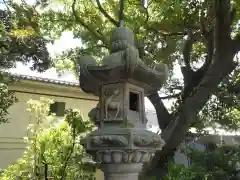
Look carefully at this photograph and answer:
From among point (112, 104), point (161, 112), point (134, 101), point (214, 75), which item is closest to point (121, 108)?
point (112, 104)

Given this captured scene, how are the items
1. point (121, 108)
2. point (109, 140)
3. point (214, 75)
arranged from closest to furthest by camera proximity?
1. point (109, 140)
2. point (121, 108)
3. point (214, 75)

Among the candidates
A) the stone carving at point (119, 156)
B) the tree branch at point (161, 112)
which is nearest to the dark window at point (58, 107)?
the tree branch at point (161, 112)

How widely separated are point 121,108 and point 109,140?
544 mm

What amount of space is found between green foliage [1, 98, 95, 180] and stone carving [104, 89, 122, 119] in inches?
77.9

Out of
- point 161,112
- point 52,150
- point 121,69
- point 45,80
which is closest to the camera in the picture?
point 121,69

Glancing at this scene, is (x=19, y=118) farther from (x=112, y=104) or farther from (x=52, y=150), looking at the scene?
(x=112, y=104)

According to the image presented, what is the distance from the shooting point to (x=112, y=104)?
391cm

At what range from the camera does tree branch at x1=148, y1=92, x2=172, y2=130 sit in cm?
812

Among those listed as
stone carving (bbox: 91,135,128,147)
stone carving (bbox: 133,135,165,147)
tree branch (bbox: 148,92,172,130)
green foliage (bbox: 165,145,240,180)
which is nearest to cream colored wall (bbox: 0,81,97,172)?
tree branch (bbox: 148,92,172,130)

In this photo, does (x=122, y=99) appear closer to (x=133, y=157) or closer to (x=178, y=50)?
(x=133, y=157)

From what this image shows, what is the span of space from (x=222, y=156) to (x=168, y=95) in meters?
2.50

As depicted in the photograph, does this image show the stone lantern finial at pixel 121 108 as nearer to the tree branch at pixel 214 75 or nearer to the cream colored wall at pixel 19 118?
the tree branch at pixel 214 75

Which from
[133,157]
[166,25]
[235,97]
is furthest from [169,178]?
[166,25]

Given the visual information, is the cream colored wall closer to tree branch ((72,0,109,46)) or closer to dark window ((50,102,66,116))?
dark window ((50,102,66,116))
